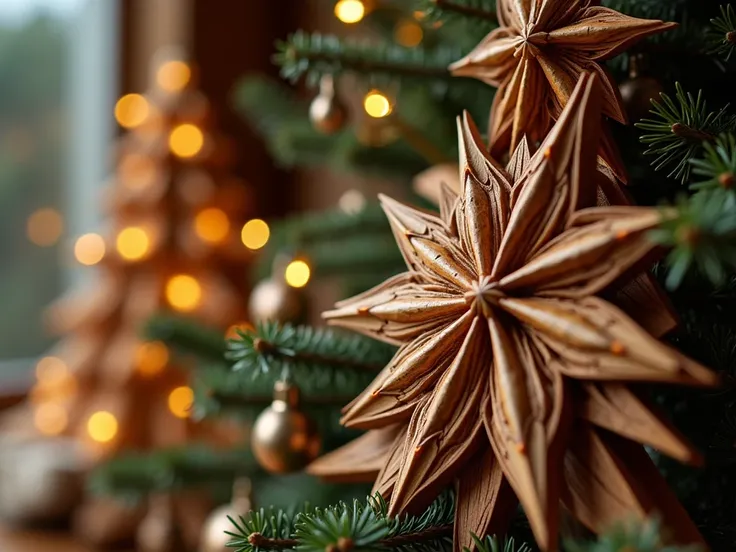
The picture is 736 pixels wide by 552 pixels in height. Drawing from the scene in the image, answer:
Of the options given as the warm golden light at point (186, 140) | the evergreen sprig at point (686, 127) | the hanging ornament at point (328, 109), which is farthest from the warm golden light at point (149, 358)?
the evergreen sprig at point (686, 127)

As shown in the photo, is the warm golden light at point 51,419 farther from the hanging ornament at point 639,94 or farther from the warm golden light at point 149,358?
the hanging ornament at point 639,94

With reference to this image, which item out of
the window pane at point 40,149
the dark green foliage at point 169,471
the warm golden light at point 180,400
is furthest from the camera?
the window pane at point 40,149

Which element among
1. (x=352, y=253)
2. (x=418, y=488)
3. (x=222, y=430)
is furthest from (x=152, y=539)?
(x=418, y=488)

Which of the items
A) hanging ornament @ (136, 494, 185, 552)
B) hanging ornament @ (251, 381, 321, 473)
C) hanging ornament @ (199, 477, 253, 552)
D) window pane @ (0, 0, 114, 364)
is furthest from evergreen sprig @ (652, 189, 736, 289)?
window pane @ (0, 0, 114, 364)

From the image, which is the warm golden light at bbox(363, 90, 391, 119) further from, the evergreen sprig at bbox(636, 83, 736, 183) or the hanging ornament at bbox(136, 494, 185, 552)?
the hanging ornament at bbox(136, 494, 185, 552)

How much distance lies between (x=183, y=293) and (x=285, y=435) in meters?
0.39

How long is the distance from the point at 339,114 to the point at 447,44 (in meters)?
0.15

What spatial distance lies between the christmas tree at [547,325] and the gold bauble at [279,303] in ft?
0.21

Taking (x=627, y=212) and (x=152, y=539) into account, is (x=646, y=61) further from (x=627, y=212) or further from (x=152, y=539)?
(x=152, y=539)

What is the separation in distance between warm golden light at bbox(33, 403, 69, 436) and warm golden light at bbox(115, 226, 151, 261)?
173 mm

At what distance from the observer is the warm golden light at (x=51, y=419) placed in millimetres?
751

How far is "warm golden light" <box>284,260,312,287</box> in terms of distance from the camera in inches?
19.6

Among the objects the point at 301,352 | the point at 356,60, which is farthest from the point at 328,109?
the point at 301,352

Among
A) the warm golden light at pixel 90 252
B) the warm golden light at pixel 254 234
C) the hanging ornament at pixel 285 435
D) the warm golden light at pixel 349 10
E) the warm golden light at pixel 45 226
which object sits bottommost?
the hanging ornament at pixel 285 435
